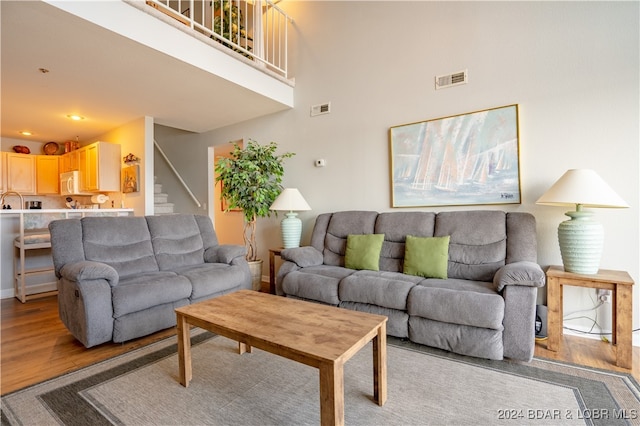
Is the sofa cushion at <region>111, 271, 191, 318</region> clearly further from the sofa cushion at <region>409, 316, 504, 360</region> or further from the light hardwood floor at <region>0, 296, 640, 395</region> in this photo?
the sofa cushion at <region>409, 316, 504, 360</region>

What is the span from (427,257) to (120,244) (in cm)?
288

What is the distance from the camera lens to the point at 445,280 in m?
2.49

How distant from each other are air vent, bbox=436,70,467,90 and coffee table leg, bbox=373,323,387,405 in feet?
8.42

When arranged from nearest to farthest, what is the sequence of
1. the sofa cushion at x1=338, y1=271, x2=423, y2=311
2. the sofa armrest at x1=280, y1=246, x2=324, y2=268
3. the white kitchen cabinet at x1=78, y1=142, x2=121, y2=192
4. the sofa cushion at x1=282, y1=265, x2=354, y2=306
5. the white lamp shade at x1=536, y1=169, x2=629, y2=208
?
1. the white lamp shade at x1=536, y1=169, x2=629, y2=208
2. the sofa cushion at x1=338, y1=271, x2=423, y2=311
3. the sofa cushion at x1=282, y1=265, x2=354, y2=306
4. the sofa armrest at x1=280, y1=246, x2=324, y2=268
5. the white kitchen cabinet at x1=78, y1=142, x2=121, y2=192

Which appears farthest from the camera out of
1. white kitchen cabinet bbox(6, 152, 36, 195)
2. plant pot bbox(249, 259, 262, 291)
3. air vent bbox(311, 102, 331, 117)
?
white kitchen cabinet bbox(6, 152, 36, 195)

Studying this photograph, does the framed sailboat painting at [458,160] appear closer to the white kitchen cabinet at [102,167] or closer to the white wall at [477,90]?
the white wall at [477,90]

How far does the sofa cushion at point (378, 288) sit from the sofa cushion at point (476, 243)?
0.42 m

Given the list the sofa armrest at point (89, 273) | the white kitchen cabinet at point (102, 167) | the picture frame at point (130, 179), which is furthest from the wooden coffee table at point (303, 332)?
the white kitchen cabinet at point (102, 167)

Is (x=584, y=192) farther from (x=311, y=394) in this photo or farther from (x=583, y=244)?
(x=311, y=394)

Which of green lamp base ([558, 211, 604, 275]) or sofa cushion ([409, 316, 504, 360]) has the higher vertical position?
green lamp base ([558, 211, 604, 275])

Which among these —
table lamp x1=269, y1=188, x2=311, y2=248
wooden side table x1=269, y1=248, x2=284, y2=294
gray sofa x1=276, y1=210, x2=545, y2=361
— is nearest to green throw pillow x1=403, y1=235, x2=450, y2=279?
gray sofa x1=276, y1=210, x2=545, y2=361

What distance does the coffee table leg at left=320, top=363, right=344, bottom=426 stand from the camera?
3.85 feet

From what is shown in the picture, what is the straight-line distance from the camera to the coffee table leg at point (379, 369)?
1.57 meters

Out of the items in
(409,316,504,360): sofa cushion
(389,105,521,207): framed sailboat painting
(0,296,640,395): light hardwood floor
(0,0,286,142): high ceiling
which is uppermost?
(0,0,286,142): high ceiling
